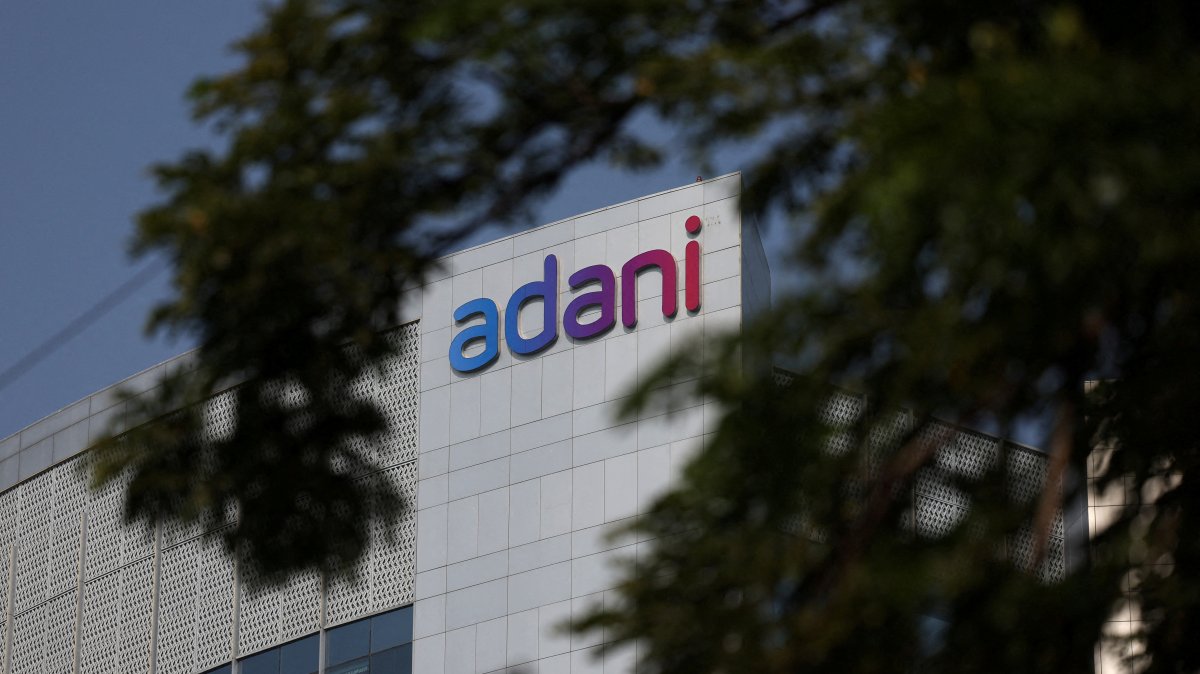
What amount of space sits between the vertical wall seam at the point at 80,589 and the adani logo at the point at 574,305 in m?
9.62

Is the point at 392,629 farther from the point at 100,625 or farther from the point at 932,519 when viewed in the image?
the point at 932,519

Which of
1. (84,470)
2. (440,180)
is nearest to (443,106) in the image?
(440,180)

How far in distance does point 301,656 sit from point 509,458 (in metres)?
5.47

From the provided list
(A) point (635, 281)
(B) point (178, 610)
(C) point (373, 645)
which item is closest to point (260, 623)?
(B) point (178, 610)

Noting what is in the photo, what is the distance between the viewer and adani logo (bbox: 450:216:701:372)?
45.3 m

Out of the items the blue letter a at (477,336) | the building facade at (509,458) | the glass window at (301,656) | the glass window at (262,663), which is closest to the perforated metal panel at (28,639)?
the building facade at (509,458)

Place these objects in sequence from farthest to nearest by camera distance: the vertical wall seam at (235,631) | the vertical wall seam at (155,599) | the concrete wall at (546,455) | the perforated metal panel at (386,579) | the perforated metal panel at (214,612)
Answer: the vertical wall seam at (155,599) → the perforated metal panel at (214,612) → the vertical wall seam at (235,631) → the perforated metal panel at (386,579) → the concrete wall at (546,455)

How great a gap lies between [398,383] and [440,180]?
36931 mm

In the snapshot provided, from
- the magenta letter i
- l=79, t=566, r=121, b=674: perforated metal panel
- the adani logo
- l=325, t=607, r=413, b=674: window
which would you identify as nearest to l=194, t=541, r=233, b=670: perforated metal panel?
l=79, t=566, r=121, b=674: perforated metal panel

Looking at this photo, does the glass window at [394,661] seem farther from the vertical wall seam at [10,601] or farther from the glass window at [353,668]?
the vertical wall seam at [10,601]

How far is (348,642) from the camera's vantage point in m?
47.0

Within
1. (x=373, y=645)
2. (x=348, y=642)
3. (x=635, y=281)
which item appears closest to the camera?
(x=635, y=281)

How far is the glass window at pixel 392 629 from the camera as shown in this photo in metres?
46.4

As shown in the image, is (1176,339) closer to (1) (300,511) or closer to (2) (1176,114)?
(2) (1176,114)
